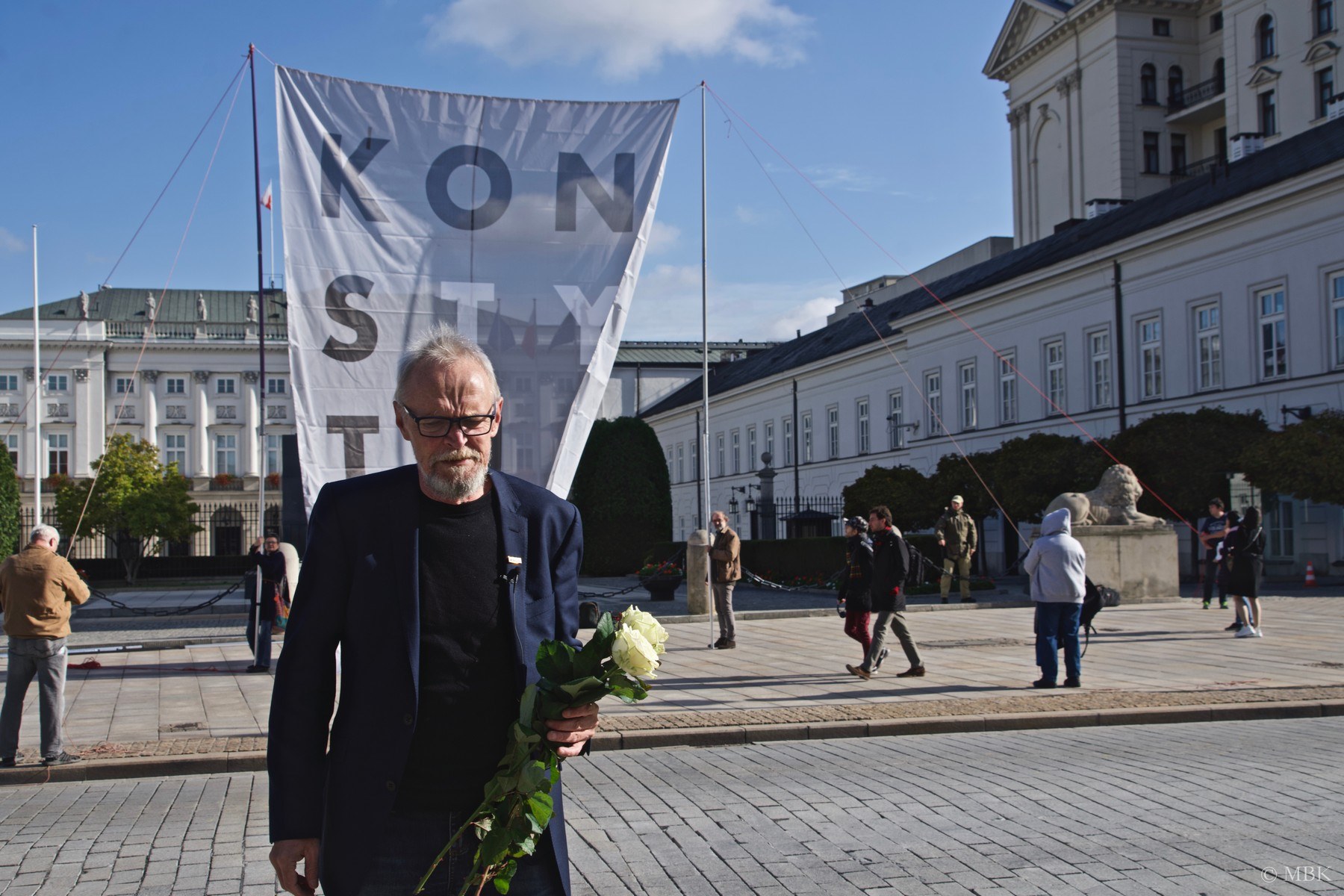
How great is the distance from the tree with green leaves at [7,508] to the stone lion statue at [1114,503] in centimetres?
3020

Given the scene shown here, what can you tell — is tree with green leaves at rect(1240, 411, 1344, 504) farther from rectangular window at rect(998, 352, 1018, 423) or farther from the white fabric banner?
the white fabric banner

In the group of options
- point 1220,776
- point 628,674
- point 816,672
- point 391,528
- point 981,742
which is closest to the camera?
point 628,674

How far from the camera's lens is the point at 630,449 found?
1560 inches

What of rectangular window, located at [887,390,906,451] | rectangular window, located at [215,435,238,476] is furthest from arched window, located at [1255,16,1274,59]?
rectangular window, located at [215,435,238,476]

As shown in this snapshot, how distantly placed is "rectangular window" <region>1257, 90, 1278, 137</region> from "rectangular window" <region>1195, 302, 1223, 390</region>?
20892mm

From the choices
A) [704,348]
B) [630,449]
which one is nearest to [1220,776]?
[704,348]

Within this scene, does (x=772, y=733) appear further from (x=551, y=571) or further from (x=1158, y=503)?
(x=1158, y=503)

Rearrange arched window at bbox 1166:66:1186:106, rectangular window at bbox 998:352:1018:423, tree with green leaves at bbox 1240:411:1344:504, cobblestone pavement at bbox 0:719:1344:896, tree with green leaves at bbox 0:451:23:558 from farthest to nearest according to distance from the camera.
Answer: arched window at bbox 1166:66:1186:106
rectangular window at bbox 998:352:1018:423
tree with green leaves at bbox 0:451:23:558
tree with green leaves at bbox 1240:411:1344:504
cobblestone pavement at bbox 0:719:1344:896

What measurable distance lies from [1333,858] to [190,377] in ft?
285

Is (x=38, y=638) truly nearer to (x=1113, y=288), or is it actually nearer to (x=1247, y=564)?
A: (x=1247, y=564)

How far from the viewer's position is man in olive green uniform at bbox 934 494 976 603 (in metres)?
23.9

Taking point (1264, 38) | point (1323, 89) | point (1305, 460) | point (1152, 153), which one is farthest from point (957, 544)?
point (1152, 153)

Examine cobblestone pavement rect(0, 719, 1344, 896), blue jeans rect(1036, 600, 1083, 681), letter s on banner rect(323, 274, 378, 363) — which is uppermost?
letter s on banner rect(323, 274, 378, 363)

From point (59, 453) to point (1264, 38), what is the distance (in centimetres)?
7201
